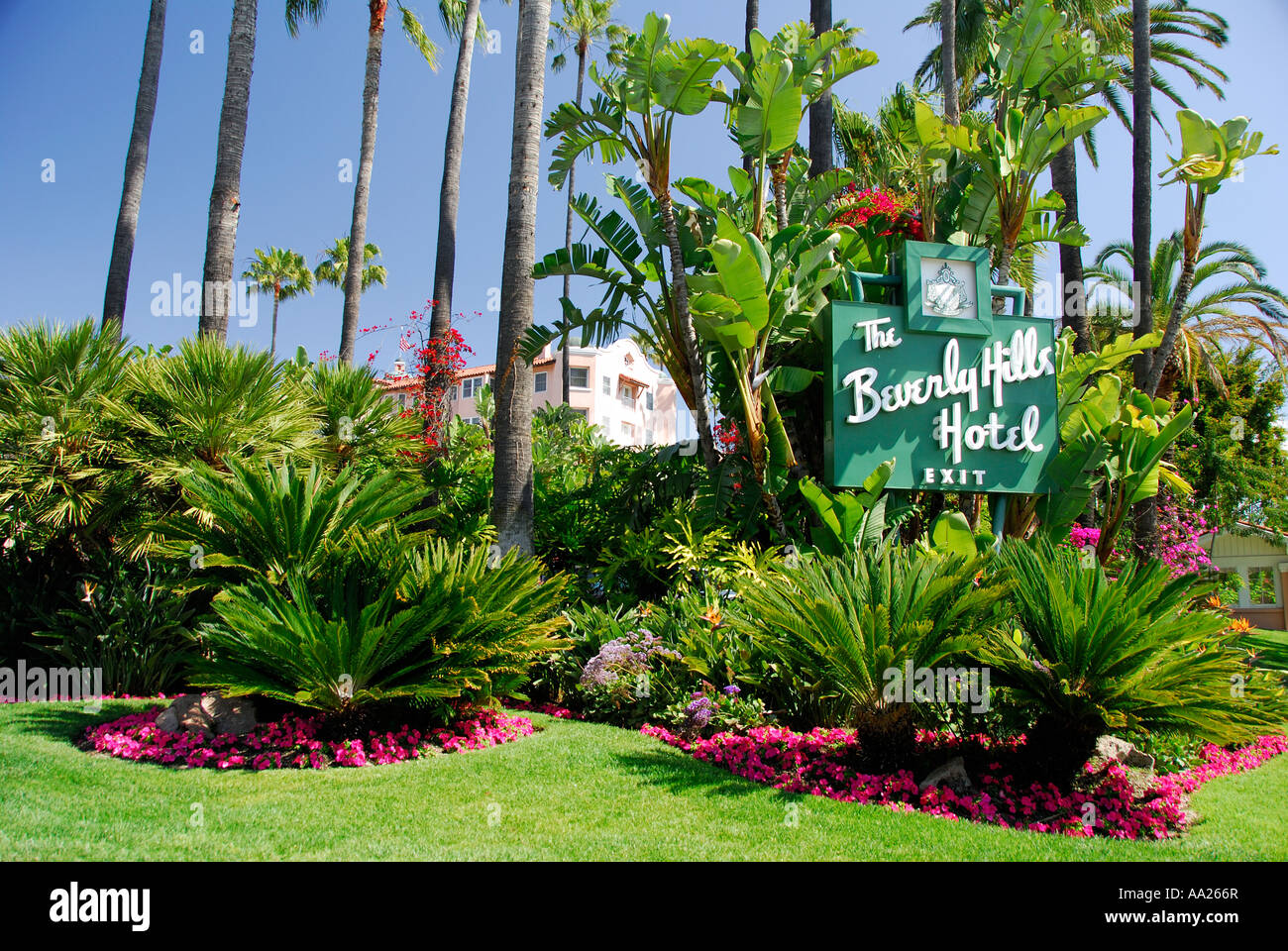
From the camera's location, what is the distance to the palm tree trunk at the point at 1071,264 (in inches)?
478

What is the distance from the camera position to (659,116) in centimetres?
902

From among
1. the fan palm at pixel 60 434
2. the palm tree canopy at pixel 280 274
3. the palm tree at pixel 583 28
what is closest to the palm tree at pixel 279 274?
the palm tree canopy at pixel 280 274

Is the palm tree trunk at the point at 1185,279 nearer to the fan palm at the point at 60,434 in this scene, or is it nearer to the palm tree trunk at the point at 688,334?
the palm tree trunk at the point at 688,334

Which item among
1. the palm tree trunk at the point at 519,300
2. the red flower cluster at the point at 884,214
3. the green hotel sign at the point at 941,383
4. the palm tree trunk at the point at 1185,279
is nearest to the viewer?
the green hotel sign at the point at 941,383

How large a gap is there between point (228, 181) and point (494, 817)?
363 inches

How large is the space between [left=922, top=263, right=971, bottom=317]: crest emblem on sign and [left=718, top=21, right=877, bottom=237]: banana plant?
2.11 m

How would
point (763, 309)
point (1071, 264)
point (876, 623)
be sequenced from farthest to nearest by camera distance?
point (1071, 264), point (763, 309), point (876, 623)

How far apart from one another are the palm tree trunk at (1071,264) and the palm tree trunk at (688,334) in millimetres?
6781

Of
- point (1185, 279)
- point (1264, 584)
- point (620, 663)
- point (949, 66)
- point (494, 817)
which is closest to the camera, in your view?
point (494, 817)

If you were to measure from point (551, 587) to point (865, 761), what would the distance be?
10.1 ft

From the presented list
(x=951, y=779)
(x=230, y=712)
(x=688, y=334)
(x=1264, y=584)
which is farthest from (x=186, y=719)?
(x=1264, y=584)

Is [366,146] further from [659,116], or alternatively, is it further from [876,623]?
[876,623]

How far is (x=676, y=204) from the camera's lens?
1034cm
